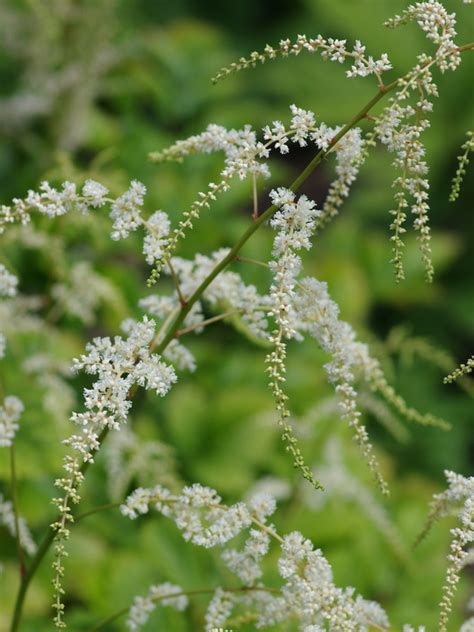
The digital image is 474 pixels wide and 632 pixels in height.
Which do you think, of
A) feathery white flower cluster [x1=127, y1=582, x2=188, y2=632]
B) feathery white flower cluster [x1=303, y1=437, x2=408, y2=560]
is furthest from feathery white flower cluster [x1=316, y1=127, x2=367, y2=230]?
feathery white flower cluster [x1=303, y1=437, x2=408, y2=560]

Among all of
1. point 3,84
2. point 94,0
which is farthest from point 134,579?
point 3,84

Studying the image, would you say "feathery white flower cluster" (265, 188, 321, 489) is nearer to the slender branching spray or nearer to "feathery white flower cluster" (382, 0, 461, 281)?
the slender branching spray

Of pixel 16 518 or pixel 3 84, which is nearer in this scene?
pixel 16 518

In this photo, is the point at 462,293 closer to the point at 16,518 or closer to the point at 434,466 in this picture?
the point at 434,466

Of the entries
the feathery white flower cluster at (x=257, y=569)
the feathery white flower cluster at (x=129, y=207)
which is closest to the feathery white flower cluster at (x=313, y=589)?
the feathery white flower cluster at (x=257, y=569)

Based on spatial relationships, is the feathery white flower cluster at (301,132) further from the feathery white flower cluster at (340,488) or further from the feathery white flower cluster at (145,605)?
the feathery white flower cluster at (340,488)

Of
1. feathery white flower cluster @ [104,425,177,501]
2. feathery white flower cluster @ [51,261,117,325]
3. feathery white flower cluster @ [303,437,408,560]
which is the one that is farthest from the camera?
feathery white flower cluster @ [303,437,408,560]
